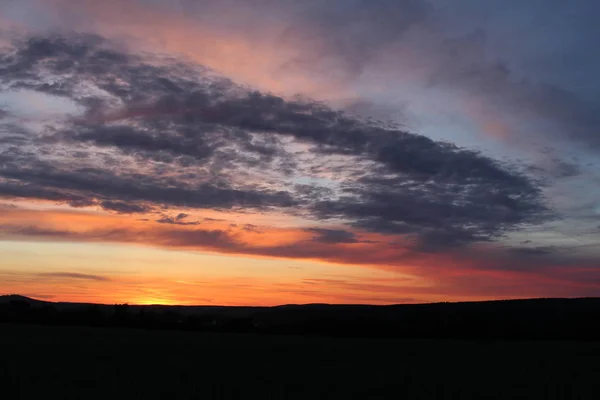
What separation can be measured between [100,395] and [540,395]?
13.1 metres

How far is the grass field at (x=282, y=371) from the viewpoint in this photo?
67.1 ft

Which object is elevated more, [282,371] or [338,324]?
[338,324]

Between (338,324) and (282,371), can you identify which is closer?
(282,371)

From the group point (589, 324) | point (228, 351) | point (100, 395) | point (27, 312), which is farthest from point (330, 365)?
point (27, 312)

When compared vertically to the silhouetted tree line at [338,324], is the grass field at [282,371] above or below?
below

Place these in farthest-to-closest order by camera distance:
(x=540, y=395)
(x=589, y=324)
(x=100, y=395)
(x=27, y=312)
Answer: (x=27, y=312), (x=589, y=324), (x=540, y=395), (x=100, y=395)

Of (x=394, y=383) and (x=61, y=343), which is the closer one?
(x=394, y=383)

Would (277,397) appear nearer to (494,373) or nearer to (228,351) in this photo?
(494,373)

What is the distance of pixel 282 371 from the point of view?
26281 mm

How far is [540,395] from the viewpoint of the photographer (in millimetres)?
21312

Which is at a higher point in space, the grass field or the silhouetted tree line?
the silhouetted tree line

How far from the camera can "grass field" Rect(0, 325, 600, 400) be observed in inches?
805

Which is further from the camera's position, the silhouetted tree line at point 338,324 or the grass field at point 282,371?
the silhouetted tree line at point 338,324

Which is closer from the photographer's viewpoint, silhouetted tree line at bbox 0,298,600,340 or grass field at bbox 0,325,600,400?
grass field at bbox 0,325,600,400
